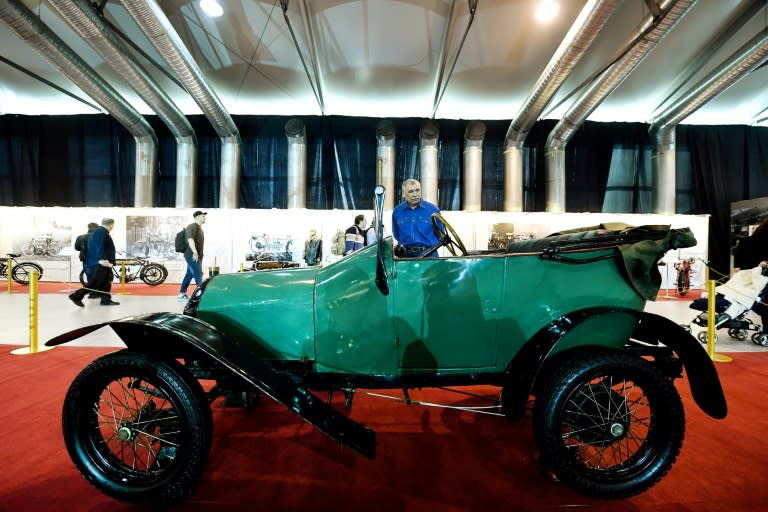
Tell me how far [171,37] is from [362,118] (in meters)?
5.54

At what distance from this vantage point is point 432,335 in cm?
183

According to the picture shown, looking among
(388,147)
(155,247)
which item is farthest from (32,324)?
(388,147)

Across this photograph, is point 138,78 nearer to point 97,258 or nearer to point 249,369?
point 97,258

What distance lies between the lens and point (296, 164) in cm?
977

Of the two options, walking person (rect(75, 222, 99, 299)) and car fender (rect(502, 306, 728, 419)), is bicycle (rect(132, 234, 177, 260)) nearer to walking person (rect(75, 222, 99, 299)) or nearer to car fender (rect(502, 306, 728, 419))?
walking person (rect(75, 222, 99, 299))

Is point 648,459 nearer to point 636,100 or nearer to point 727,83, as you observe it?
point 727,83

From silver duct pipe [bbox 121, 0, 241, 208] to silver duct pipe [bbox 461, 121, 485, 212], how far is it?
6496 mm

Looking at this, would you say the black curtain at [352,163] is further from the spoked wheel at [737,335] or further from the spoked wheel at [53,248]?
the spoked wheel at [737,335]

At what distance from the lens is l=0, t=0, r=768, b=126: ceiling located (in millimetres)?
6695

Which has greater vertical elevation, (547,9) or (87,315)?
(547,9)

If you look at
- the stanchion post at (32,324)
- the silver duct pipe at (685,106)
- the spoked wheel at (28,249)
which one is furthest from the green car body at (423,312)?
the spoked wheel at (28,249)

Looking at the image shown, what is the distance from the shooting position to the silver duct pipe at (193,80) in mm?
5590

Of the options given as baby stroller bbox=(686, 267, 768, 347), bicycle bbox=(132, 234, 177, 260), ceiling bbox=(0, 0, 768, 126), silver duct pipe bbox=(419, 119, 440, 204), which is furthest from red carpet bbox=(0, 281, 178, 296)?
baby stroller bbox=(686, 267, 768, 347)

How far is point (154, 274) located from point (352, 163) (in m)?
6.57
